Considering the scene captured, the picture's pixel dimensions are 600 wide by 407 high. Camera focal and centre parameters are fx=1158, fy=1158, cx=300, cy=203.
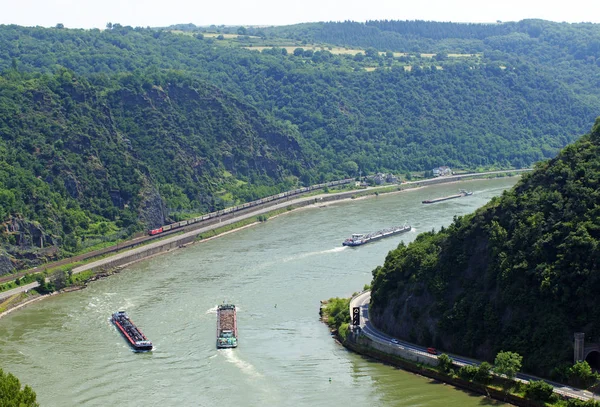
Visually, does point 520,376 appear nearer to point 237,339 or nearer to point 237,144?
point 237,339

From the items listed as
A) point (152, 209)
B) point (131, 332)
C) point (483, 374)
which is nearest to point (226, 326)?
point (131, 332)

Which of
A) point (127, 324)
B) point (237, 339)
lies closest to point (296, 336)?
point (237, 339)

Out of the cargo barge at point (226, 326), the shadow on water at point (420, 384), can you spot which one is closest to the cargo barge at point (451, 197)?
the cargo barge at point (226, 326)

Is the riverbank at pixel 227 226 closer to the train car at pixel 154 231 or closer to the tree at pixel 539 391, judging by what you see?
the train car at pixel 154 231

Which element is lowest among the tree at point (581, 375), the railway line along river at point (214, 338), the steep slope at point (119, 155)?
the railway line along river at point (214, 338)

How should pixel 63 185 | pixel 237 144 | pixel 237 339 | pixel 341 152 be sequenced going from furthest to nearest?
1. pixel 341 152
2. pixel 237 144
3. pixel 63 185
4. pixel 237 339
